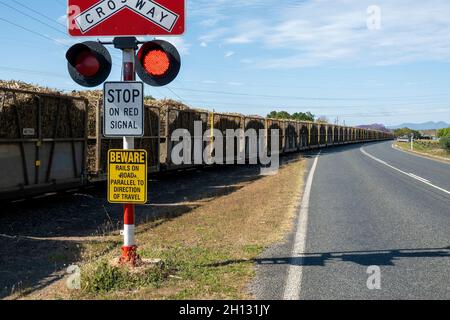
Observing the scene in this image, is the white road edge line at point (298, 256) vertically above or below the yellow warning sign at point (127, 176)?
below

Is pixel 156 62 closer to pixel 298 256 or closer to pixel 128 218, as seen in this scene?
pixel 128 218

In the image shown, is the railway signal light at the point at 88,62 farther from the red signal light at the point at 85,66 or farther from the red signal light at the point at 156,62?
the red signal light at the point at 156,62

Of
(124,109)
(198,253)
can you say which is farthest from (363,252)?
(124,109)

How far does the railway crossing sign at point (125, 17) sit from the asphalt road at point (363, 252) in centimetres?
324

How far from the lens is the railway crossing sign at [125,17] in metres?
5.95

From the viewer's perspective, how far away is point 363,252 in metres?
7.26

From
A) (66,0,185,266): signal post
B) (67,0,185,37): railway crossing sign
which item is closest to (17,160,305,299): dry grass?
(66,0,185,266): signal post

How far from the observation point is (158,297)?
16.8ft

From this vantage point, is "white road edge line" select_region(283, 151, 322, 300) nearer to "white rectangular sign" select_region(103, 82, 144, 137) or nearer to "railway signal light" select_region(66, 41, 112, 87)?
"white rectangular sign" select_region(103, 82, 144, 137)

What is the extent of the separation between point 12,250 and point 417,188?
12.6 meters

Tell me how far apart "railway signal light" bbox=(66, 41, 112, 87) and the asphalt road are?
120 inches

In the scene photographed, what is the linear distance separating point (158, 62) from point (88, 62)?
2.72ft

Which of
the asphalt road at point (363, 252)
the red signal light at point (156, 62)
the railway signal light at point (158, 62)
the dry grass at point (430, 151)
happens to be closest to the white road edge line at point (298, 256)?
the asphalt road at point (363, 252)
